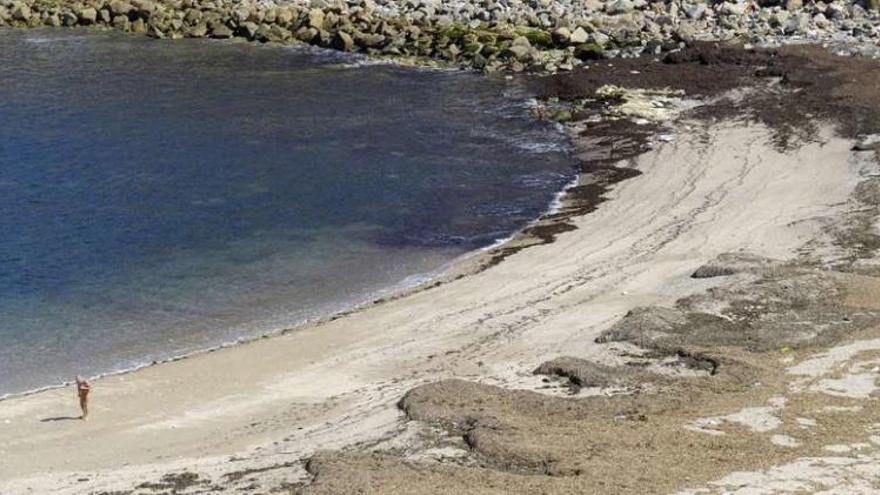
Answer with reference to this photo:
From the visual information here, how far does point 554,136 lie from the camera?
49.0m

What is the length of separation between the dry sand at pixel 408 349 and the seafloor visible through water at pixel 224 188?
6.78 feet

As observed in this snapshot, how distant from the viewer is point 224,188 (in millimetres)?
42875

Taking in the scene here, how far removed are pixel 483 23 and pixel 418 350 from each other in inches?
1443

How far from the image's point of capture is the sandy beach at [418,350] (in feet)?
78.9

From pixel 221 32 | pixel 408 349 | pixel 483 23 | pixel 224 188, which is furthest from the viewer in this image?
pixel 221 32

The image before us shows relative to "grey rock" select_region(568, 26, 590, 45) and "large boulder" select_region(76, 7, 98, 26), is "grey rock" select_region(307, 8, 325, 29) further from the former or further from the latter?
"grey rock" select_region(568, 26, 590, 45)

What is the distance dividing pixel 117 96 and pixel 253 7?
47.9 feet

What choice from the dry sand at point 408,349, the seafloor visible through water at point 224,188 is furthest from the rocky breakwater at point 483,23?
the dry sand at point 408,349

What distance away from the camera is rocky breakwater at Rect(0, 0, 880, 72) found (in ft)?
193

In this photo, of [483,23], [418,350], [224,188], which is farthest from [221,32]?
[418,350]

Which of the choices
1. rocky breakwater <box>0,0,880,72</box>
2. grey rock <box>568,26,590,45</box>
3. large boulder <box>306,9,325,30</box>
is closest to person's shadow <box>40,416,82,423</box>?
rocky breakwater <box>0,0,880,72</box>

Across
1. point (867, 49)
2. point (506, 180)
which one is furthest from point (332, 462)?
point (867, 49)

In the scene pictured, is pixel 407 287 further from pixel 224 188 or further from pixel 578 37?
pixel 578 37

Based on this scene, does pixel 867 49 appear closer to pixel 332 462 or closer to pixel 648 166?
pixel 648 166
